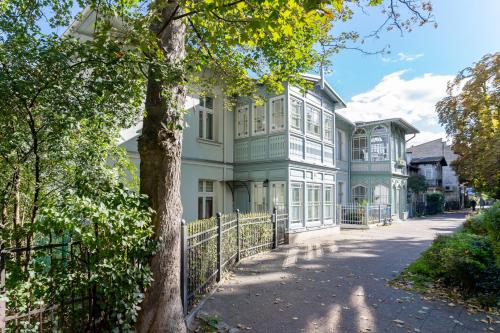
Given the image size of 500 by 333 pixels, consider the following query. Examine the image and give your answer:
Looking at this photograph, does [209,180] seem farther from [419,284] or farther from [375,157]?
[375,157]

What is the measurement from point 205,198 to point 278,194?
9.75ft

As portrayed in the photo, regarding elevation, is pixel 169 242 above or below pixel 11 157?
below

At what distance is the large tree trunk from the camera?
14.0ft

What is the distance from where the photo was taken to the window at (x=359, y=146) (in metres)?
24.0

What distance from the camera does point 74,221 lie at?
303cm

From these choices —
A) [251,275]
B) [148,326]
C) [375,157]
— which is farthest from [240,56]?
[375,157]

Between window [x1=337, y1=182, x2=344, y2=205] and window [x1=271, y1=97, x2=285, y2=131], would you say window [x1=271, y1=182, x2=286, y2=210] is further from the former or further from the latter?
window [x1=337, y1=182, x2=344, y2=205]

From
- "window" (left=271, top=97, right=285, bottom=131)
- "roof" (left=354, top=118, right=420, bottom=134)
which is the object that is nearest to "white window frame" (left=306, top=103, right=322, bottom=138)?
"window" (left=271, top=97, right=285, bottom=131)

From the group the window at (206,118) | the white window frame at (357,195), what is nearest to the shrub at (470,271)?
the window at (206,118)

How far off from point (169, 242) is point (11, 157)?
6.84 feet

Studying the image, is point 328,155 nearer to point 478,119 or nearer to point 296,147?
point 296,147

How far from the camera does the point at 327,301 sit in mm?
6297

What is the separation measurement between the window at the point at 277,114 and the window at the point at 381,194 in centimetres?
1305

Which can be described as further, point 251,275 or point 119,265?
point 251,275
